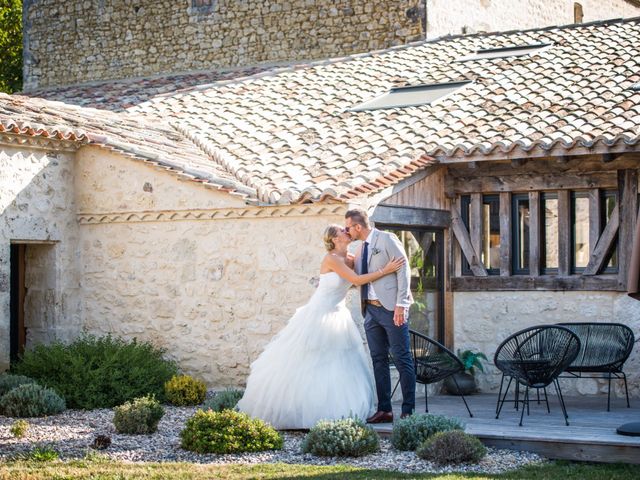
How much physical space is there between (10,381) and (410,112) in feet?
21.2

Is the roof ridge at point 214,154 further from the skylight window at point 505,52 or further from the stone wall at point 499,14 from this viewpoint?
the stone wall at point 499,14

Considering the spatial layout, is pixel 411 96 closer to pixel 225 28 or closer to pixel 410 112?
pixel 410 112

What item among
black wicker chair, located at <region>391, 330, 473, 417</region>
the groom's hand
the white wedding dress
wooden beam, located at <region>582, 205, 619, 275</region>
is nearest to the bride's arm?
the white wedding dress

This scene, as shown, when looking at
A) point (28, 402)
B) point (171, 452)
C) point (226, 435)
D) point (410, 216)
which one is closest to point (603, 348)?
point (410, 216)

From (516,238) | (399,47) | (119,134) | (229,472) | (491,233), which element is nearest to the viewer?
(229,472)

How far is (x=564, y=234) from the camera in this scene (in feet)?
43.6

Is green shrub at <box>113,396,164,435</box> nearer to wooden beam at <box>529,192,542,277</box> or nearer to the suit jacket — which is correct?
the suit jacket

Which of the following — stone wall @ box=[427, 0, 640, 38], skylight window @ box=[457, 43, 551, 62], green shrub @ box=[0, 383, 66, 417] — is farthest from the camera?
stone wall @ box=[427, 0, 640, 38]

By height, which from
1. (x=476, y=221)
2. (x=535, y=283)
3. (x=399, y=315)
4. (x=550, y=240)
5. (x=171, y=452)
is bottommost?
(x=171, y=452)

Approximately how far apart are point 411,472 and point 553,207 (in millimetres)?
8223

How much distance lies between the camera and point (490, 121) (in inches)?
547

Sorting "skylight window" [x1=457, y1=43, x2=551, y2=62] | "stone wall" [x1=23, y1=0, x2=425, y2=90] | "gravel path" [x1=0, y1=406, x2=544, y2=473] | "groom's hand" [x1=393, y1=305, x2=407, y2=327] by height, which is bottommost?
"gravel path" [x1=0, y1=406, x2=544, y2=473]

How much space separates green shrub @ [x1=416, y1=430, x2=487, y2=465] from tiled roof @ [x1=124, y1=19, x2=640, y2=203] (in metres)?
3.87

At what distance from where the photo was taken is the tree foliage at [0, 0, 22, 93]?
28.0 meters
